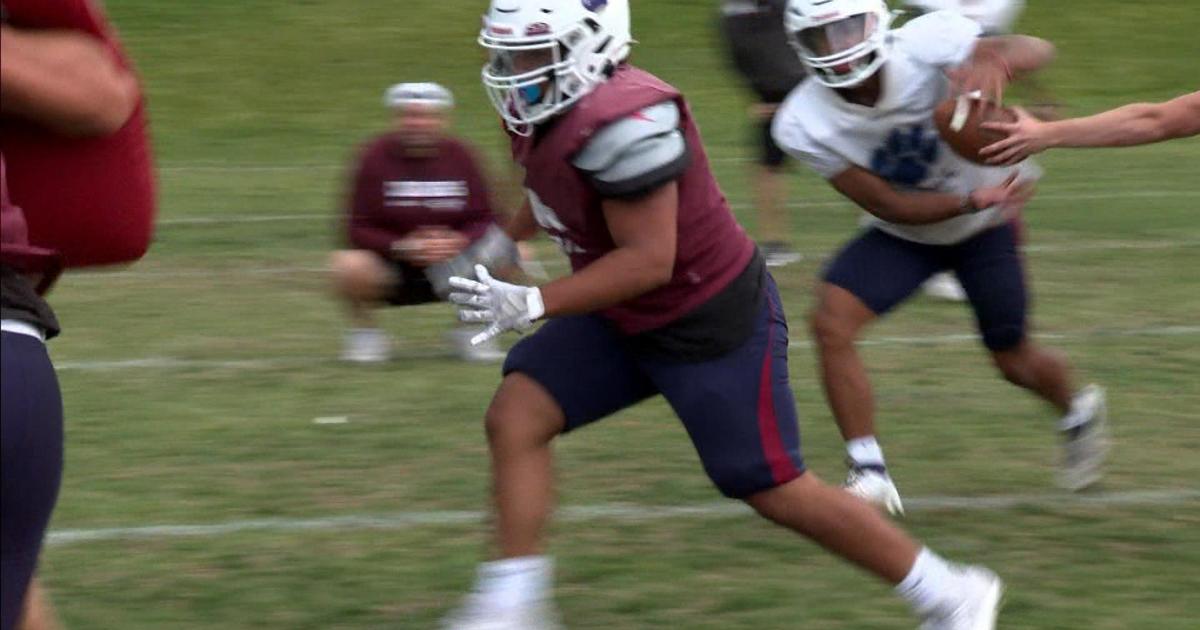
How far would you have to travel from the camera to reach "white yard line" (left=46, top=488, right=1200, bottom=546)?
475 centimetres

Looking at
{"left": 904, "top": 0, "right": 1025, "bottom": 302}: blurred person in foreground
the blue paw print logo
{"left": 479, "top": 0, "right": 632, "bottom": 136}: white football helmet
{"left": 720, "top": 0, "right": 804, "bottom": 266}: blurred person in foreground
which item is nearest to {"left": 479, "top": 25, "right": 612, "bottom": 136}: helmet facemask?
{"left": 479, "top": 0, "right": 632, "bottom": 136}: white football helmet

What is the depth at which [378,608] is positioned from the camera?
421 cm

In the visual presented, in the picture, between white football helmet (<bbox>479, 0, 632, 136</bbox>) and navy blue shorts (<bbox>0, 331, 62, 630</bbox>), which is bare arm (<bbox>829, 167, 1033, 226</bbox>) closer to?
white football helmet (<bbox>479, 0, 632, 136</bbox>)

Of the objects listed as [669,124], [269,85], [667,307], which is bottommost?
[269,85]

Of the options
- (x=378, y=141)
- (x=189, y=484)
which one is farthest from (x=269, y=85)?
(x=189, y=484)

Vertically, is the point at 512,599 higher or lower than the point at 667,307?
lower

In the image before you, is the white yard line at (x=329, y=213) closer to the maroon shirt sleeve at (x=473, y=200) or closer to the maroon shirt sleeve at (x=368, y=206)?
the maroon shirt sleeve at (x=368, y=206)

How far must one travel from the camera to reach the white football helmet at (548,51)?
3.56m

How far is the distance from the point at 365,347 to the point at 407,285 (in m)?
0.35

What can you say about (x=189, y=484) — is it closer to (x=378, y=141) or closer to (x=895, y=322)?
(x=378, y=141)

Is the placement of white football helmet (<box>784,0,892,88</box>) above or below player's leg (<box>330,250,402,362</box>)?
above

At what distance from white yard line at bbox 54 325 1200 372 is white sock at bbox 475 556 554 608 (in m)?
3.09

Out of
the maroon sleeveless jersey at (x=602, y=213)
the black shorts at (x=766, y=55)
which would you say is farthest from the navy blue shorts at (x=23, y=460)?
the black shorts at (x=766, y=55)

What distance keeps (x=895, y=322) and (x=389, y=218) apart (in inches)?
82.9
